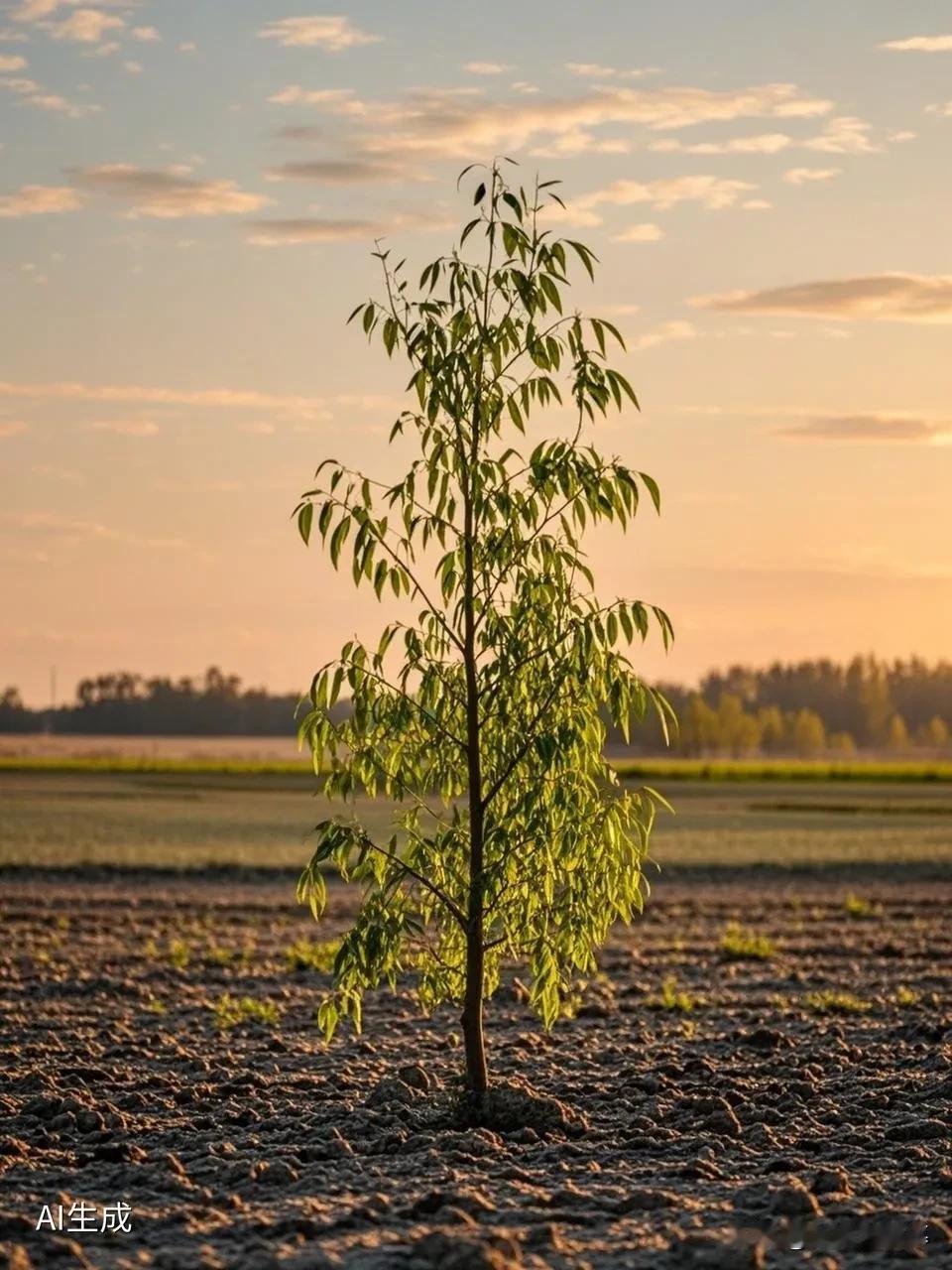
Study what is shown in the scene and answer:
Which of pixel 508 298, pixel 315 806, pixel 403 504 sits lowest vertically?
pixel 315 806

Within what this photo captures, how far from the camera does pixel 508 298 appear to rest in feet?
37.9

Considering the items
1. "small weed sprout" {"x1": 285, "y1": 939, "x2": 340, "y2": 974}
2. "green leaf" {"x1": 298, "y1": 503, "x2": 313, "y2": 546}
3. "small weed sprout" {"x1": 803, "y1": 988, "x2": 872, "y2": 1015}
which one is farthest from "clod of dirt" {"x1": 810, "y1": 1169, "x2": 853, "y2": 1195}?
"small weed sprout" {"x1": 285, "y1": 939, "x2": 340, "y2": 974}

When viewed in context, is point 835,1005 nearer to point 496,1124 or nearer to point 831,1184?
point 496,1124

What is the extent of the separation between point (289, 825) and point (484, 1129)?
150ft

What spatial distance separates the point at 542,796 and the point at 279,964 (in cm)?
1091

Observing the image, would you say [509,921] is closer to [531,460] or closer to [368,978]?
[368,978]

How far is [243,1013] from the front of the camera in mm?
16766

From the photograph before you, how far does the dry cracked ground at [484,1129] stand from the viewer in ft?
27.3

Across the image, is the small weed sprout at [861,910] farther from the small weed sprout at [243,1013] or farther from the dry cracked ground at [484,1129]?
the small weed sprout at [243,1013]

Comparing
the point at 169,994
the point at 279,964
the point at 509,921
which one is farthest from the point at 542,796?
the point at 279,964

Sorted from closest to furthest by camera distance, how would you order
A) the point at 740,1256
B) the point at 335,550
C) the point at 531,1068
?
the point at 740,1256 → the point at 335,550 → the point at 531,1068

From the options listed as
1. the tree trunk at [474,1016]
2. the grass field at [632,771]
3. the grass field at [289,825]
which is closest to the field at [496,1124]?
the tree trunk at [474,1016]

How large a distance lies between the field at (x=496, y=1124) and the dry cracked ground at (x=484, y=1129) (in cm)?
3

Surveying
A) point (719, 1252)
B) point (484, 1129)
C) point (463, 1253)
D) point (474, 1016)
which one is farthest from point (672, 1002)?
point (463, 1253)
